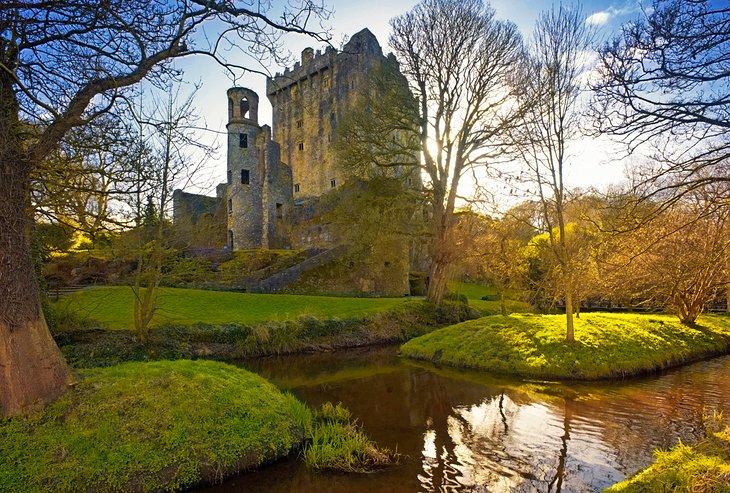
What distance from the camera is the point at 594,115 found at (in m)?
6.11

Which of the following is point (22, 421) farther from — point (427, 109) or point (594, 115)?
point (427, 109)

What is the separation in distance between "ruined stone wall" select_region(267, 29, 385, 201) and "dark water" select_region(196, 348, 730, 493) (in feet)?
112

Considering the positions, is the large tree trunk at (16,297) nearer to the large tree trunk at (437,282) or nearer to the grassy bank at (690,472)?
the grassy bank at (690,472)

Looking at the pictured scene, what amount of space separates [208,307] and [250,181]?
831 inches

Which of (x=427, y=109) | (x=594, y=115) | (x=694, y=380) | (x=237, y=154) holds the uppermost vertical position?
(x=237, y=154)

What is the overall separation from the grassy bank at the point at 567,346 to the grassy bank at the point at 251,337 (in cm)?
275

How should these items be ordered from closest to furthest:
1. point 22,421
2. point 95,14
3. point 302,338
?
point 95,14, point 22,421, point 302,338

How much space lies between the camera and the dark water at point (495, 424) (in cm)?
567

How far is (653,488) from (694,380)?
9052 mm

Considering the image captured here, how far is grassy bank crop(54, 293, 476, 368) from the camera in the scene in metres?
12.3

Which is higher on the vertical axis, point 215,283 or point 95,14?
point 95,14

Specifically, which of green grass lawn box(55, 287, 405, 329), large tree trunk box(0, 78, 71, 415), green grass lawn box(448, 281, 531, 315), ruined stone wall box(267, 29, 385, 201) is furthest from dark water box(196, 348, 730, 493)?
ruined stone wall box(267, 29, 385, 201)

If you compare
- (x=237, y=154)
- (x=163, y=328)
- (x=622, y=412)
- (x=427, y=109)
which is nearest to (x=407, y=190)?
(x=427, y=109)

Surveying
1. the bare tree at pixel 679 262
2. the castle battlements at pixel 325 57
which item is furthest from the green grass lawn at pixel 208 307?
the castle battlements at pixel 325 57
